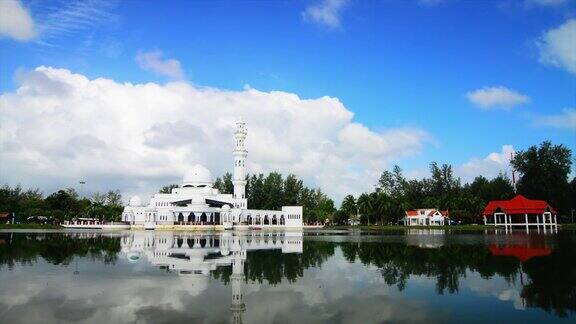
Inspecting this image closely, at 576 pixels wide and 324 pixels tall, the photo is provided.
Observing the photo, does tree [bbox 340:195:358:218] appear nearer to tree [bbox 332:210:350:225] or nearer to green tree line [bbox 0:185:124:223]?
tree [bbox 332:210:350:225]

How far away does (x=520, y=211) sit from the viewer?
2766 inches

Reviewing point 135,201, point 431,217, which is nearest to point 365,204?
point 431,217

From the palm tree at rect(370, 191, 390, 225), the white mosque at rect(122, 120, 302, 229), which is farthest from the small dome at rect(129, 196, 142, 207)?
the palm tree at rect(370, 191, 390, 225)

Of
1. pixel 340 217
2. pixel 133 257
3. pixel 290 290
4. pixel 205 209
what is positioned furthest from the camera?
pixel 340 217

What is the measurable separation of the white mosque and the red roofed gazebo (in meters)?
31.3

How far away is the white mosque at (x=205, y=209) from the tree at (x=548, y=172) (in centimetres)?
3932

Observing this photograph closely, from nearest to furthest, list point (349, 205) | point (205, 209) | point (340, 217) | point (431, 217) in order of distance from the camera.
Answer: point (205, 209), point (431, 217), point (349, 205), point (340, 217)

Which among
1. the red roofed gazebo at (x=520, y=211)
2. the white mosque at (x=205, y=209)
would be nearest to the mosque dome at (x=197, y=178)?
the white mosque at (x=205, y=209)

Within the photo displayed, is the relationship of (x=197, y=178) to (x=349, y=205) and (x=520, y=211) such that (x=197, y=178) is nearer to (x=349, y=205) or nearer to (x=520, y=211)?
(x=349, y=205)

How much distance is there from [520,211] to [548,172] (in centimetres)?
1303

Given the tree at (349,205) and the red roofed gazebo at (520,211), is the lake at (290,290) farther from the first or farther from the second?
the tree at (349,205)

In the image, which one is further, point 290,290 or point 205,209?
point 205,209

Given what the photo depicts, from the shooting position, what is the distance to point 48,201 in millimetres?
77500

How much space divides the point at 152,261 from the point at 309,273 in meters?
7.63
